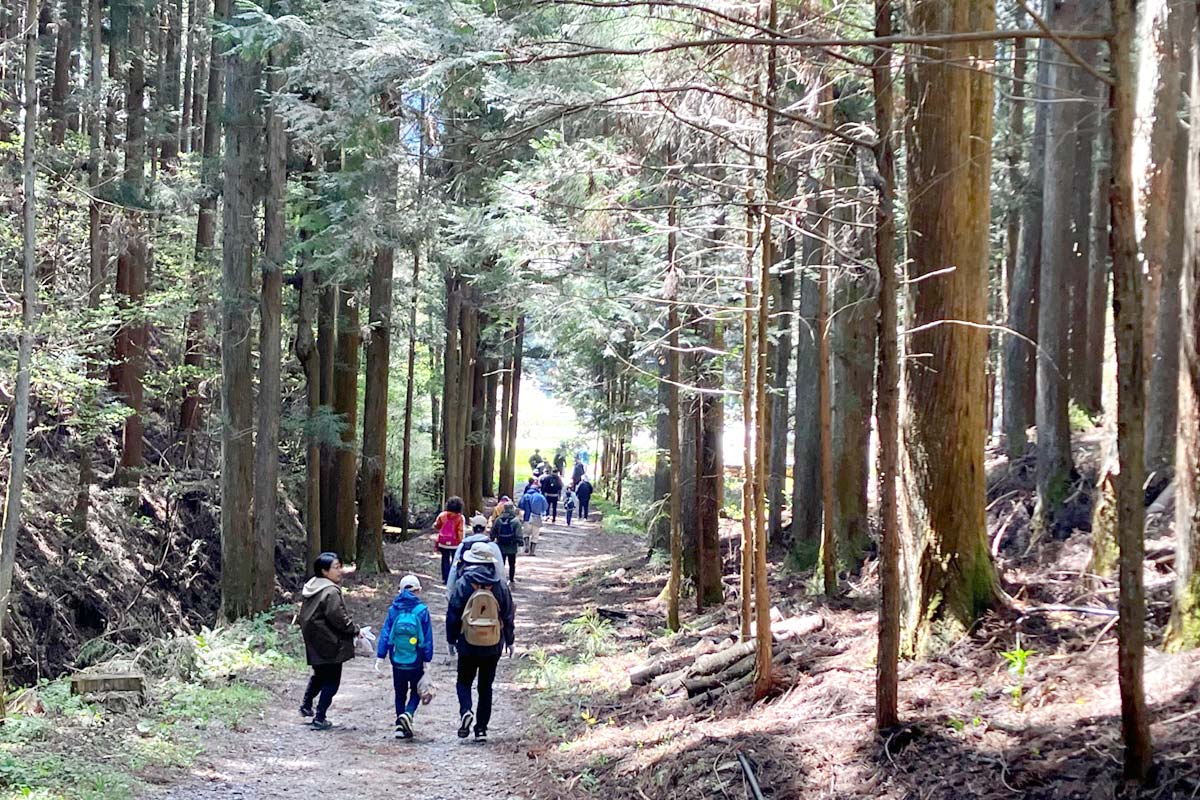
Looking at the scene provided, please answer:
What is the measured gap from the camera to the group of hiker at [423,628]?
371 inches

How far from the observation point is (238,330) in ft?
52.1

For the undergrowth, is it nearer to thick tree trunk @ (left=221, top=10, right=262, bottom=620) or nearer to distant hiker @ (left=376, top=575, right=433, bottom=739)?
distant hiker @ (left=376, top=575, right=433, bottom=739)

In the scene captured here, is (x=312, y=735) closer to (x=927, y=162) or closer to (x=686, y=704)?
(x=686, y=704)

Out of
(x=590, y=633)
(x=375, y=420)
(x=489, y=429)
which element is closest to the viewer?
(x=590, y=633)

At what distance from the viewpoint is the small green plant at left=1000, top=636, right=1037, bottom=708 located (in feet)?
20.4

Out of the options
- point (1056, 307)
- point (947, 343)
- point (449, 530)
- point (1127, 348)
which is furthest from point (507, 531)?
point (1127, 348)

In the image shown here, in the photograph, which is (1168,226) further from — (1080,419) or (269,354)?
(269,354)

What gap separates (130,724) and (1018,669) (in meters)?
7.16

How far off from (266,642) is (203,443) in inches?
441

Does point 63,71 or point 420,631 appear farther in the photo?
point 63,71

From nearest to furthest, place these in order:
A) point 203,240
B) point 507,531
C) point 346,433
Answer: point 507,531 < point 346,433 < point 203,240

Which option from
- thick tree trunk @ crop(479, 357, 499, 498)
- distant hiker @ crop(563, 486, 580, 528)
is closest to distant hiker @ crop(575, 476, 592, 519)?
distant hiker @ crop(563, 486, 580, 528)

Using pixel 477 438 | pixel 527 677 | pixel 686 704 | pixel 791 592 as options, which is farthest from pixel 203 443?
pixel 686 704

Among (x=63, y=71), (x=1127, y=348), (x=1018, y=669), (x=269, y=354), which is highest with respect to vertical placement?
(x=63, y=71)
